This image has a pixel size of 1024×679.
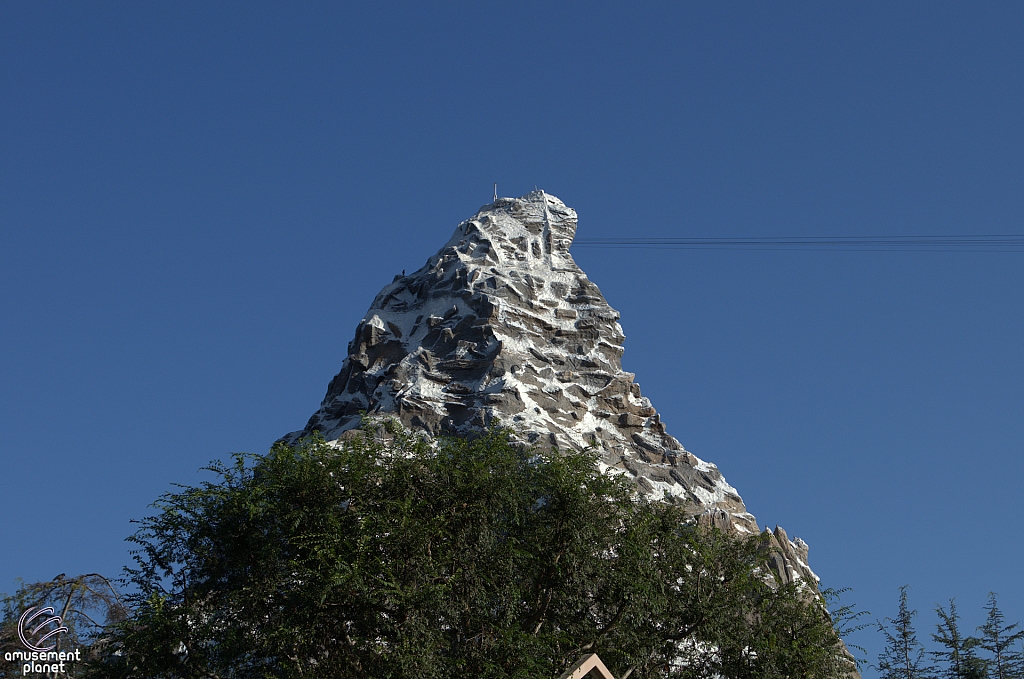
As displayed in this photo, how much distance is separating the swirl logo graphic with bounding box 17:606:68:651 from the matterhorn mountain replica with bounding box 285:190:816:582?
75.9 metres

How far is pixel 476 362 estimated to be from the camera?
4776 inches

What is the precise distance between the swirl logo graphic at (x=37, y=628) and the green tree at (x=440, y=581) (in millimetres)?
2037

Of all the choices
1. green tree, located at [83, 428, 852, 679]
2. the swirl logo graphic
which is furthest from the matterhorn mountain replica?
the swirl logo graphic

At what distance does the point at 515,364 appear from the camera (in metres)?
122

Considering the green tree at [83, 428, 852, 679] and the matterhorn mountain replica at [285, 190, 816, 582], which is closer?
the green tree at [83, 428, 852, 679]

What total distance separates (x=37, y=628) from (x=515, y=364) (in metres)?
93.3

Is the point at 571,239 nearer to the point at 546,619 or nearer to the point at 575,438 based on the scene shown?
the point at 575,438

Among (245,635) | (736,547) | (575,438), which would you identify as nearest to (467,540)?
(245,635)

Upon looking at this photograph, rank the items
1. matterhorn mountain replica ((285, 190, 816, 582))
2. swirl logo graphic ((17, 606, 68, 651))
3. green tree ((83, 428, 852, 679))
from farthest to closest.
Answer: matterhorn mountain replica ((285, 190, 816, 582))
green tree ((83, 428, 852, 679))
swirl logo graphic ((17, 606, 68, 651))

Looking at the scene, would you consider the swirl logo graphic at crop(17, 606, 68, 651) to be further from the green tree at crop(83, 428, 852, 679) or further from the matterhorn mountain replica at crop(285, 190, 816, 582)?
the matterhorn mountain replica at crop(285, 190, 816, 582)

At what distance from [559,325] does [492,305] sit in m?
8.86

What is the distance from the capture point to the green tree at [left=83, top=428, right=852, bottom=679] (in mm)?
33656

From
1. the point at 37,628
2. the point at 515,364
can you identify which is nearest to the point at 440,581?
the point at 37,628

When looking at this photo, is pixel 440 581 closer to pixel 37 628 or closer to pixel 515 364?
pixel 37 628
